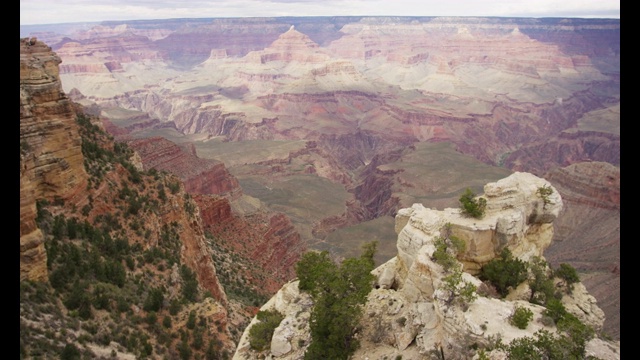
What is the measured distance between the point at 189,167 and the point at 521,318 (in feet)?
239

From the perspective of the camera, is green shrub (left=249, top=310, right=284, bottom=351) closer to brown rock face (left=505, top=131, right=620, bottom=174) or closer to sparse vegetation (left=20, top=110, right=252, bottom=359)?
sparse vegetation (left=20, top=110, right=252, bottom=359)

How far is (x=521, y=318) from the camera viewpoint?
17.6 metres

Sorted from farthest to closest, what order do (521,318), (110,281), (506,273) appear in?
(110,281)
(506,273)
(521,318)

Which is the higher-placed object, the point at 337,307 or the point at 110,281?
the point at 110,281

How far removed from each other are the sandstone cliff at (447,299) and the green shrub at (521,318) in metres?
0.16

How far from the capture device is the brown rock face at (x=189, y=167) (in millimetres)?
76938

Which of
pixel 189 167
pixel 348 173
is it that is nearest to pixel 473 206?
pixel 189 167

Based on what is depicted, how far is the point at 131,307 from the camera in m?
24.4

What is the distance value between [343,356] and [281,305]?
7.35m

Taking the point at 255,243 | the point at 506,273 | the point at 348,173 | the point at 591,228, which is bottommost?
the point at 591,228

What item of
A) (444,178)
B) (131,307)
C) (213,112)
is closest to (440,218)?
(131,307)

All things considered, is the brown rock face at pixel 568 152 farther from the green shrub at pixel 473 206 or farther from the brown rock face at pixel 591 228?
the green shrub at pixel 473 206

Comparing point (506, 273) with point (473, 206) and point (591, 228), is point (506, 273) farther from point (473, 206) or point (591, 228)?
point (591, 228)
